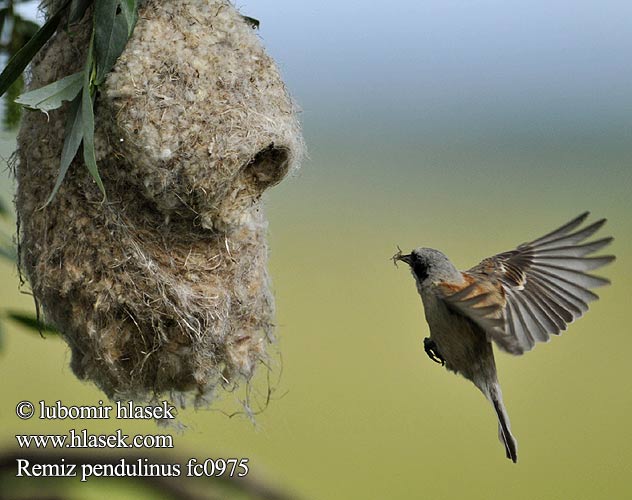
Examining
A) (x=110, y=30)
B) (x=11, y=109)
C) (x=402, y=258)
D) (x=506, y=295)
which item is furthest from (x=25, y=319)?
(x=506, y=295)

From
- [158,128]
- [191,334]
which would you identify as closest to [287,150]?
[158,128]

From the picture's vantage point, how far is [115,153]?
1862mm

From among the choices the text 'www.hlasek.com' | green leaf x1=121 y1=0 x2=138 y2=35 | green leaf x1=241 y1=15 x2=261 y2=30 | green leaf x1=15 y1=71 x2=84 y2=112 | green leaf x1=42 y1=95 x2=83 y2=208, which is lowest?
the text 'www.hlasek.com'

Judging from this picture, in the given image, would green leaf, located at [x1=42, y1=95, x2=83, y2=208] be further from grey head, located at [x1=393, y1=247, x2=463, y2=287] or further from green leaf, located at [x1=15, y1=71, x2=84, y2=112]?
grey head, located at [x1=393, y1=247, x2=463, y2=287]

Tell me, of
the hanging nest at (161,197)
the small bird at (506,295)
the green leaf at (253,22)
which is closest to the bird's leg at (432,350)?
the small bird at (506,295)

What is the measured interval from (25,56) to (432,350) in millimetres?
1345

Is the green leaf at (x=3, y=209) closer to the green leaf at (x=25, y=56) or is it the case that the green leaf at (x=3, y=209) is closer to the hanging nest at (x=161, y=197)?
the hanging nest at (x=161, y=197)

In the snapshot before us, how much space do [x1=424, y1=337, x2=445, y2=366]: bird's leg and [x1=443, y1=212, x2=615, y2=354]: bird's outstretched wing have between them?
22 centimetres

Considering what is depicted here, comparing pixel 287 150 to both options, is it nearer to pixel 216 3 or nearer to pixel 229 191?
pixel 229 191

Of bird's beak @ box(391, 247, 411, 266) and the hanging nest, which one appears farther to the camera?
bird's beak @ box(391, 247, 411, 266)

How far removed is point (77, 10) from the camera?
190 cm

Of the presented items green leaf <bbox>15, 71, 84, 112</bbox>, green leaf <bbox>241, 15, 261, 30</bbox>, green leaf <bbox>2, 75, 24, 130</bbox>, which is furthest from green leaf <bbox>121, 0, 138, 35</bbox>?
green leaf <bbox>2, 75, 24, 130</bbox>

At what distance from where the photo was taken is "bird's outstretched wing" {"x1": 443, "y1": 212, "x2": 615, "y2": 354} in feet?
6.93

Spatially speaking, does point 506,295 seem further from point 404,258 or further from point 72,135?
point 72,135
